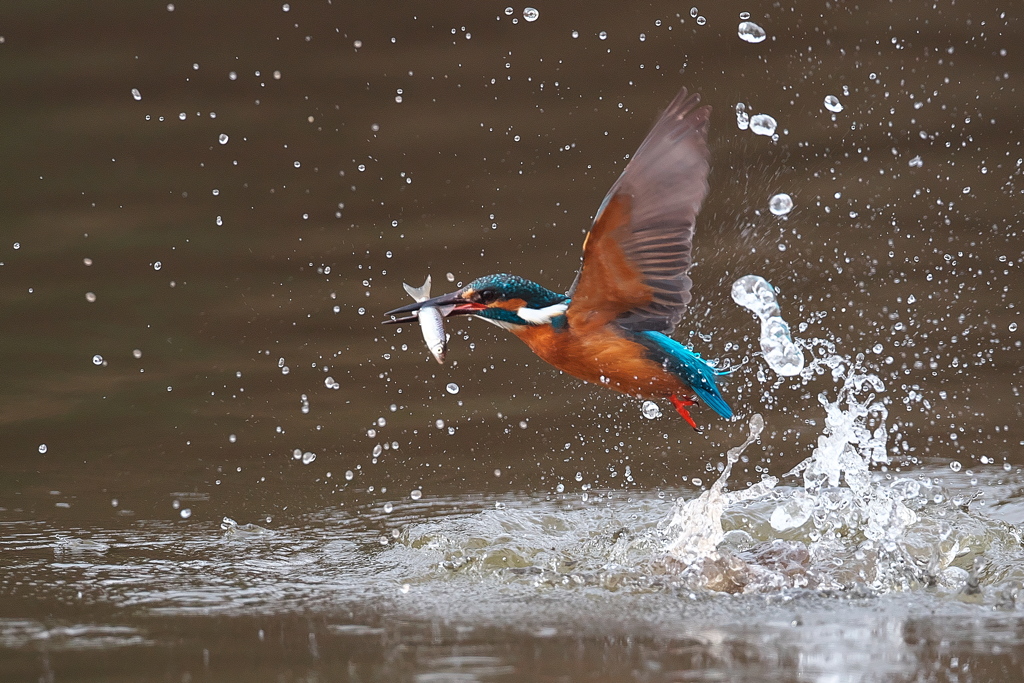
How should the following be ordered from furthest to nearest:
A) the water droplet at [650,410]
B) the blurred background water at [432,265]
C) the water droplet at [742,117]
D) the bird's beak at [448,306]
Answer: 1. the water droplet at [742,117]
2. the water droplet at [650,410]
3. the blurred background water at [432,265]
4. the bird's beak at [448,306]

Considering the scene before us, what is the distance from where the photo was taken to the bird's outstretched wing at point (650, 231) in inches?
95.5

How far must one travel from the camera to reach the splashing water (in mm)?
2885

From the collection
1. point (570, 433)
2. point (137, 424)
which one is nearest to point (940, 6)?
point (570, 433)

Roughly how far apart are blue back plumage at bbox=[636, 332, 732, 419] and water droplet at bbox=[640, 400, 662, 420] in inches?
41.2

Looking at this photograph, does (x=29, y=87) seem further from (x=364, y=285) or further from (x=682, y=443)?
(x=682, y=443)

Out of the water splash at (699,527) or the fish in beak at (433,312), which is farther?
the water splash at (699,527)

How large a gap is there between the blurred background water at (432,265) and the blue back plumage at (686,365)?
34cm

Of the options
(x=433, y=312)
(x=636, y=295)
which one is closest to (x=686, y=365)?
(x=636, y=295)

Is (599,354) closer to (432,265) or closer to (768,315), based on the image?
(768,315)

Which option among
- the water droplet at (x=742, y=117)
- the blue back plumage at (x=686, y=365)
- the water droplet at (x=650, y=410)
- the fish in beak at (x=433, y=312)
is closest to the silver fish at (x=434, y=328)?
the fish in beak at (x=433, y=312)

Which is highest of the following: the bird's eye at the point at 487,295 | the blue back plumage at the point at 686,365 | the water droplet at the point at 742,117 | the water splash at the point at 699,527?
the water droplet at the point at 742,117

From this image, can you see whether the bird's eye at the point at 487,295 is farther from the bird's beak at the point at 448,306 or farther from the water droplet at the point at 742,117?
the water droplet at the point at 742,117

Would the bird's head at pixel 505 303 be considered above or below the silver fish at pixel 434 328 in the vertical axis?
above

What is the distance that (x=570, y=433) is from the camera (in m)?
3.79
